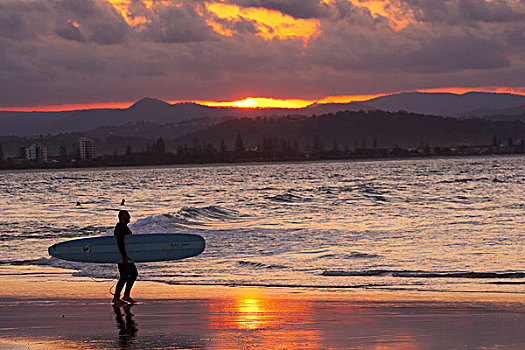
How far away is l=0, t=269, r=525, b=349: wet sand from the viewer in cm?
1057

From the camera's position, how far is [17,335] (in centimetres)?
1130

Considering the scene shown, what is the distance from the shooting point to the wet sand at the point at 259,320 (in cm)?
1057

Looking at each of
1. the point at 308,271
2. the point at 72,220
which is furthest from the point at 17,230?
the point at 308,271

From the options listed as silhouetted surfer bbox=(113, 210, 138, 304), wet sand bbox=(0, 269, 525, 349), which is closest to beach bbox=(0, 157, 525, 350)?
wet sand bbox=(0, 269, 525, 349)

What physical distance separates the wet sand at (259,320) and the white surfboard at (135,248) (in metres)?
0.82

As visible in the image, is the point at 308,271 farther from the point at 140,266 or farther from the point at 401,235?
the point at 401,235

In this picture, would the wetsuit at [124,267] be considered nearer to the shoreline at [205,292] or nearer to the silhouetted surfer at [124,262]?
the silhouetted surfer at [124,262]

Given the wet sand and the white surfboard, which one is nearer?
the wet sand

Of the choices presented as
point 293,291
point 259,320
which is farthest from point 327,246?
point 259,320

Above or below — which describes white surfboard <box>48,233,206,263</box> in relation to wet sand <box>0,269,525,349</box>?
above

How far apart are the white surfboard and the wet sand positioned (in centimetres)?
82

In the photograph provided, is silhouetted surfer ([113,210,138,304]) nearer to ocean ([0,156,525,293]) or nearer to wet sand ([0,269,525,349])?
wet sand ([0,269,525,349])

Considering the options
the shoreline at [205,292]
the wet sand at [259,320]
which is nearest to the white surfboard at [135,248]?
the shoreline at [205,292]

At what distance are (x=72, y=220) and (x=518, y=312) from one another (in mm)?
35824
